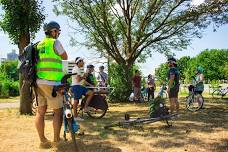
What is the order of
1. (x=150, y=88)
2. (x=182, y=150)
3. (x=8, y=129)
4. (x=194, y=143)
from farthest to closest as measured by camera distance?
(x=150, y=88) → (x=8, y=129) → (x=194, y=143) → (x=182, y=150)

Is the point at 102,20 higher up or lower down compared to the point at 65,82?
higher up

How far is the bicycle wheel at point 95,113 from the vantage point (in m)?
12.2

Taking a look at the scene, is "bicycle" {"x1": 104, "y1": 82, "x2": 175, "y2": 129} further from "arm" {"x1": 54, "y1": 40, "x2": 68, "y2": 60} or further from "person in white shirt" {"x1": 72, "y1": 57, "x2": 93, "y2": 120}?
"arm" {"x1": 54, "y1": 40, "x2": 68, "y2": 60}

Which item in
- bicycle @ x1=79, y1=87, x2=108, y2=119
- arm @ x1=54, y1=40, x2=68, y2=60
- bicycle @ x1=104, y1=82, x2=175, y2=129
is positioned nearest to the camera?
arm @ x1=54, y1=40, x2=68, y2=60

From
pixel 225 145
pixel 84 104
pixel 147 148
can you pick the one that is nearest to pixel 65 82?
pixel 147 148

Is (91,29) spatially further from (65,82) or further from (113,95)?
(65,82)

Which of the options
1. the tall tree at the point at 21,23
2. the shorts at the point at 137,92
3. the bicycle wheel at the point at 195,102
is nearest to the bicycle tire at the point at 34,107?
the tall tree at the point at 21,23

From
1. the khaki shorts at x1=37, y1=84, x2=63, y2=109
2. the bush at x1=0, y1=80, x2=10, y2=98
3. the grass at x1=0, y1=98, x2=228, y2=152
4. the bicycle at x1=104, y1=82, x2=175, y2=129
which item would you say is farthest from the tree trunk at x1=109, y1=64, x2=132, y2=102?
the khaki shorts at x1=37, y1=84, x2=63, y2=109

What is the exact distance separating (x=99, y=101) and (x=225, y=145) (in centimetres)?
552

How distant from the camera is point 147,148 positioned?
7199 mm

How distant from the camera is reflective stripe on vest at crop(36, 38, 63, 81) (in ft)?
23.1

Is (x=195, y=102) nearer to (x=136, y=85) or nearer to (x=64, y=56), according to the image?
(x=136, y=85)

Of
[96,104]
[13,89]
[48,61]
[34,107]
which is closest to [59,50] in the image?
[48,61]

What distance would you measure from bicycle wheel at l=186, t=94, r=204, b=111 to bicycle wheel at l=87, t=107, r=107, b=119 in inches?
163
